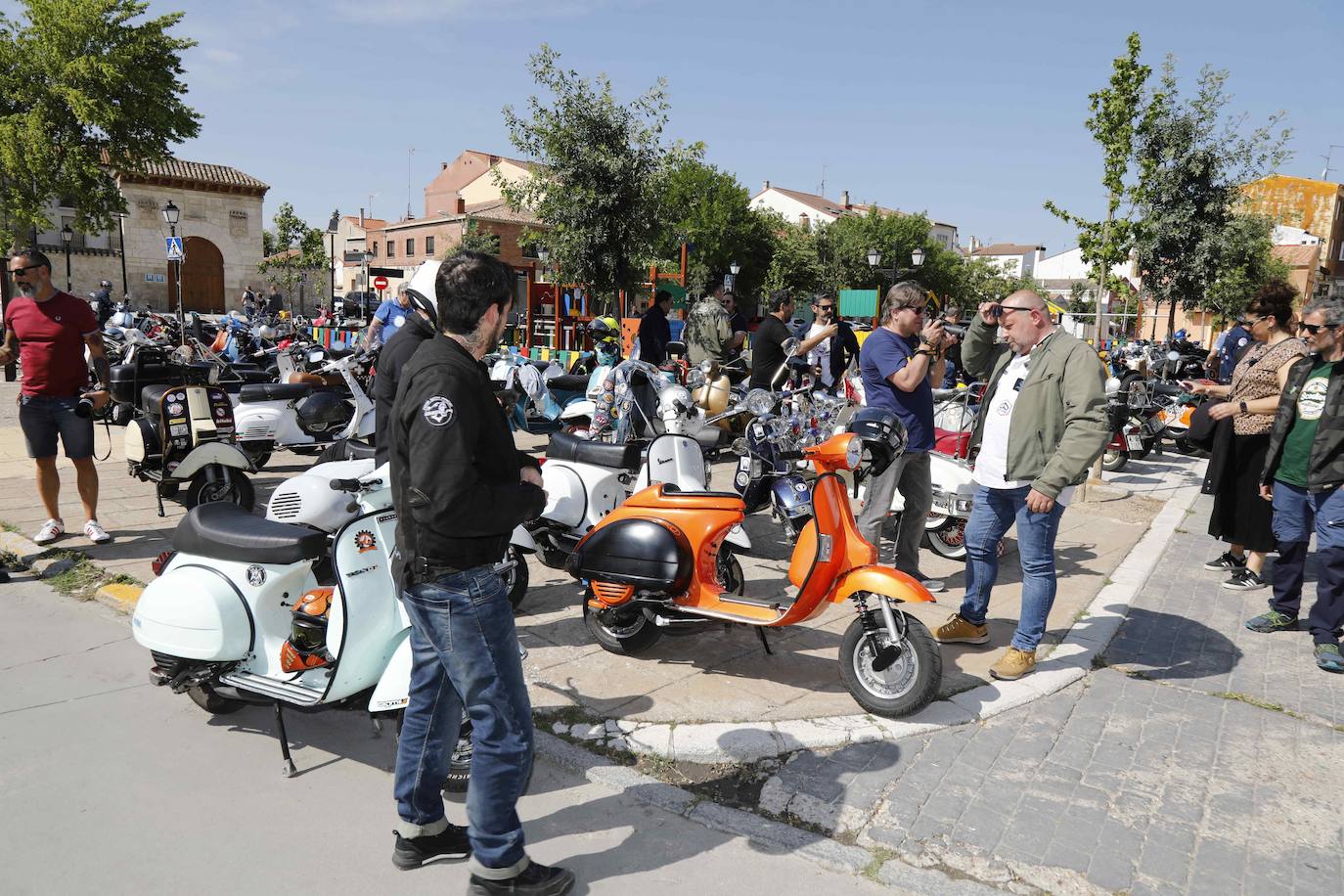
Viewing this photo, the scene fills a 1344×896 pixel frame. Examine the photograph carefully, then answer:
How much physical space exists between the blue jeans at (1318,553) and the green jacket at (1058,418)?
1.62 meters

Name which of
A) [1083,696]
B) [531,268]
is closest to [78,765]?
[1083,696]

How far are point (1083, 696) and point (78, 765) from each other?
436 cm

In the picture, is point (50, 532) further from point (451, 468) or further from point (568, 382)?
point (568, 382)

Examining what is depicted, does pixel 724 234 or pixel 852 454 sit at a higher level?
pixel 724 234

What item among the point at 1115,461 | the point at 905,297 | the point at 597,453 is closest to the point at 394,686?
the point at 597,453

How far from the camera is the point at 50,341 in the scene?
18.5 feet

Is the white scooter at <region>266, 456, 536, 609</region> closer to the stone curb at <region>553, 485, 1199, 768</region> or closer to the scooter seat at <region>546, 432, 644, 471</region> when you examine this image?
the scooter seat at <region>546, 432, 644, 471</region>

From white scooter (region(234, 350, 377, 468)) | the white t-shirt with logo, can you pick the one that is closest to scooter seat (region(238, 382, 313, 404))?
white scooter (region(234, 350, 377, 468))

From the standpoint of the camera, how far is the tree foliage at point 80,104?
2517 cm

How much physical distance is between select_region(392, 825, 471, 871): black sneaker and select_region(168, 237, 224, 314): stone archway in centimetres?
5129

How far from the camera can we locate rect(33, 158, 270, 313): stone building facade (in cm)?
4353

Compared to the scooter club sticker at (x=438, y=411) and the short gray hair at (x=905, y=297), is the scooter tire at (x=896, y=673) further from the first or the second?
the scooter club sticker at (x=438, y=411)

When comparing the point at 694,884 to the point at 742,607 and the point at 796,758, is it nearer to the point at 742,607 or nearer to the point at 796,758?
the point at 796,758

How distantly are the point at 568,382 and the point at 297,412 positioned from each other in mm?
3216
